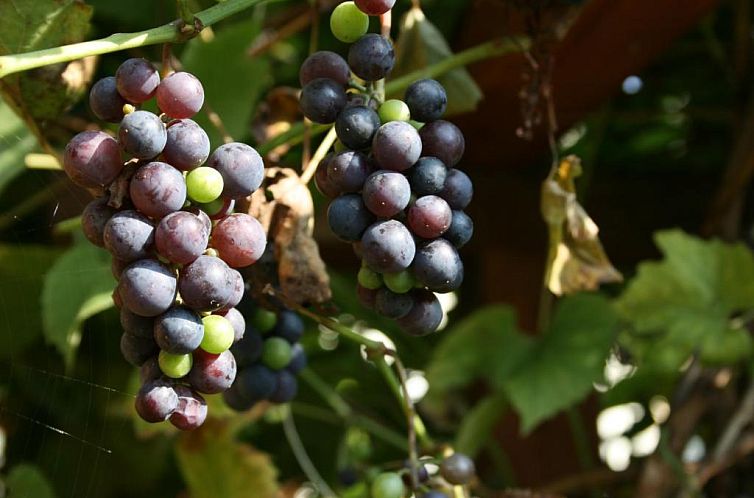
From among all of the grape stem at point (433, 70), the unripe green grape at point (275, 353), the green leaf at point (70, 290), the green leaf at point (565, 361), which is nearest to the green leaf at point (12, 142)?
the green leaf at point (70, 290)

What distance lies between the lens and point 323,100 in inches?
22.6

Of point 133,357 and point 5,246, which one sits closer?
point 133,357

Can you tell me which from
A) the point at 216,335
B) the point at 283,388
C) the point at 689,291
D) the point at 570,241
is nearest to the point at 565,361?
the point at 689,291

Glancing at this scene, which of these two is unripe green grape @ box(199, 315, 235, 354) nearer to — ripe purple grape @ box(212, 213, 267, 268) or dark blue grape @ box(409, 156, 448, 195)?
ripe purple grape @ box(212, 213, 267, 268)

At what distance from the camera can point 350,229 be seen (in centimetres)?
56

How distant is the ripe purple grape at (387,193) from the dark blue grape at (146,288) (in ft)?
0.43

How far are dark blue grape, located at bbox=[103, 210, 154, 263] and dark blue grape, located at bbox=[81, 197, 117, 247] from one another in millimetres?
17

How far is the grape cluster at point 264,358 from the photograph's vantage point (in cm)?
71

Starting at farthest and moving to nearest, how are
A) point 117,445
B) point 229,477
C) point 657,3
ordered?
1. point 117,445
2. point 229,477
3. point 657,3

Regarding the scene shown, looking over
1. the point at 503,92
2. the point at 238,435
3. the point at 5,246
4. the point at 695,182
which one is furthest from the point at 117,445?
the point at 695,182

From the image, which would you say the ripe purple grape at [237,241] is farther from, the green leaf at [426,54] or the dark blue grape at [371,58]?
the green leaf at [426,54]

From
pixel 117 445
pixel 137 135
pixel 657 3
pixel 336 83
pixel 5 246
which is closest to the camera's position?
pixel 137 135

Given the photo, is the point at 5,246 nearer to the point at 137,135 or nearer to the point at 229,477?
the point at 229,477

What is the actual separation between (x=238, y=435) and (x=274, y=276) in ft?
2.46
